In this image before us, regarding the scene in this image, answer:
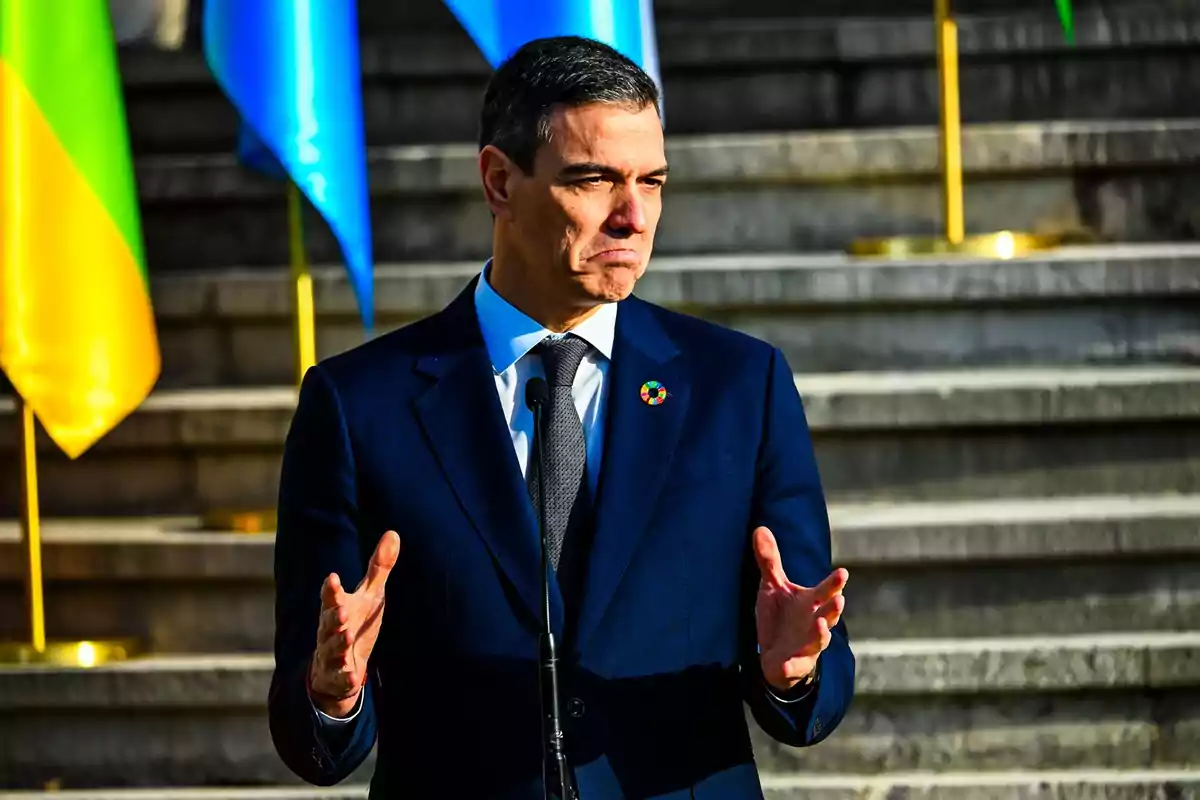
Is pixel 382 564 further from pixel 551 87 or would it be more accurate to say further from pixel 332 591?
pixel 551 87

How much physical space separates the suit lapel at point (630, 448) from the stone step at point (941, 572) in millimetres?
2154

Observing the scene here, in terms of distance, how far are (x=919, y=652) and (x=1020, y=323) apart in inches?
39.9

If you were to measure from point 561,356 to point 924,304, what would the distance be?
2795mm

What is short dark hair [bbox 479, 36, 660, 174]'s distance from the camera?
2.28 m

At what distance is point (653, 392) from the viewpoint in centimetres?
240

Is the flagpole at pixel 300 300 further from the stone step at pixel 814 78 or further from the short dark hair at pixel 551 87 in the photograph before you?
the short dark hair at pixel 551 87

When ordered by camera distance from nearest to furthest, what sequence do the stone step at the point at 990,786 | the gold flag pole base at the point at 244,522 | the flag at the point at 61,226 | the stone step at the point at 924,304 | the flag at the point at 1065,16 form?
the stone step at the point at 990,786 < the flag at the point at 61,226 < the gold flag pole base at the point at 244,522 < the stone step at the point at 924,304 < the flag at the point at 1065,16

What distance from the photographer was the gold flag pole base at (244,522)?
488cm

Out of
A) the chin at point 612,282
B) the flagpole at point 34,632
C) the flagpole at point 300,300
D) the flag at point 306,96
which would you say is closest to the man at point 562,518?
the chin at point 612,282

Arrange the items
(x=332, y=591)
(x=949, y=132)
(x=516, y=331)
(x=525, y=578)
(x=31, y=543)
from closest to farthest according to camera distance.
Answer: (x=332, y=591)
(x=525, y=578)
(x=516, y=331)
(x=31, y=543)
(x=949, y=132)

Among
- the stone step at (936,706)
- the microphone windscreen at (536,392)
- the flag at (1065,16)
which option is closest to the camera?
the microphone windscreen at (536,392)

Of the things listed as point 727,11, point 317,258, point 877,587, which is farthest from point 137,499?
point 727,11

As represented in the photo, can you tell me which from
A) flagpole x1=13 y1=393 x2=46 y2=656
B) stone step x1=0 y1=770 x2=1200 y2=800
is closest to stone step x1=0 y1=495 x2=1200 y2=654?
flagpole x1=13 y1=393 x2=46 y2=656

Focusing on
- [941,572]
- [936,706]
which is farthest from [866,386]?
[936,706]
